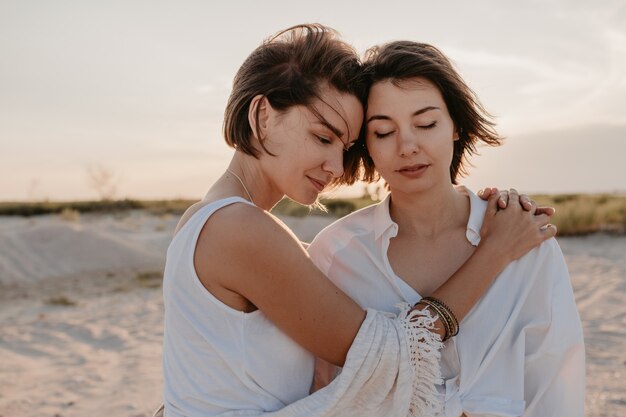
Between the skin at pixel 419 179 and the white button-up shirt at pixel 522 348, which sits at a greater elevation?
the skin at pixel 419 179

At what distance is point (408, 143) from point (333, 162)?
0.35 metres

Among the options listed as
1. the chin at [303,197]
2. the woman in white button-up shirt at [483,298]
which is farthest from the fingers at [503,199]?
the chin at [303,197]

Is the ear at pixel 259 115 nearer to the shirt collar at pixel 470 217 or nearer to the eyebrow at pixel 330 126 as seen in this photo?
the eyebrow at pixel 330 126

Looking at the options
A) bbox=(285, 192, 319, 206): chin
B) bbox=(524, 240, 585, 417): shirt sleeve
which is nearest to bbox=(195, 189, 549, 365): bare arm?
bbox=(285, 192, 319, 206): chin

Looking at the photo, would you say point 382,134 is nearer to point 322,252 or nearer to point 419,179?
point 419,179

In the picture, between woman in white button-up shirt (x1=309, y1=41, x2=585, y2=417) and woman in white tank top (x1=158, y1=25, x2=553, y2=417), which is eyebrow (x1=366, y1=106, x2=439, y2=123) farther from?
woman in white tank top (x1=158, y1=25, x2=553, y2=417)

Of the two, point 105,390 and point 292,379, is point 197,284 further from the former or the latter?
point 105,390

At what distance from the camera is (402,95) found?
2.85 meters

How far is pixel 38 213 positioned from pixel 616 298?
1472cm

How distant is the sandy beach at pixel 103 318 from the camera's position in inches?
210

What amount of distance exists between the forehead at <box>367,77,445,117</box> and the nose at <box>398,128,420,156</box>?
0.09 metres

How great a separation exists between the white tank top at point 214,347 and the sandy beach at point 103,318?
267 cm

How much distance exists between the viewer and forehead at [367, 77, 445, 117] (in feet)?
9.35

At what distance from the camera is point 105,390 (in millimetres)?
5512
